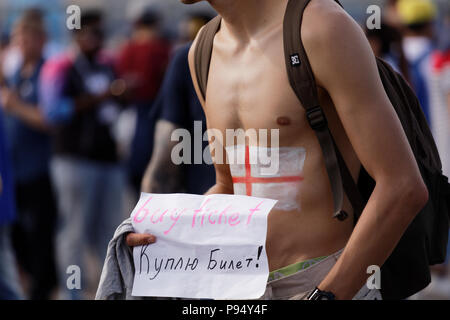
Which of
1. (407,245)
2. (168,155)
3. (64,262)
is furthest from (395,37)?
(407,245)

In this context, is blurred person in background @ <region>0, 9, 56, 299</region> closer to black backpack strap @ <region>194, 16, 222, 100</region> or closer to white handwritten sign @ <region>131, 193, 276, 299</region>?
black backpack strap @ <region>194, 16, 222, 100</region>

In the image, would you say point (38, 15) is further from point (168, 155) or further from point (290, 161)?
point (290, 161)

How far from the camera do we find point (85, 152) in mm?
7309

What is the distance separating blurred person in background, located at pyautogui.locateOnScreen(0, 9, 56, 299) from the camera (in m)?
7.17

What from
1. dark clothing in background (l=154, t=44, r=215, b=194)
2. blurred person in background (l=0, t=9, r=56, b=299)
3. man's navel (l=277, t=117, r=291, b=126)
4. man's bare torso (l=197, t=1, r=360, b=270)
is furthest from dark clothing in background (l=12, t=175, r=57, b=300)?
man's navel (l=277, t=117, r=291, b=126)

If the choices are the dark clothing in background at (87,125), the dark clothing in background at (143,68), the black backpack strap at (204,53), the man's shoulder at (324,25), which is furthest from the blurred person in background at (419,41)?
the man's shoulder at (324,25)

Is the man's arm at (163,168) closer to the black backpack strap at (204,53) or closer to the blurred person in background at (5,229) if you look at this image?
the blurred person in background at (5,229)

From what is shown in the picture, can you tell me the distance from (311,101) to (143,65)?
6.03 metres

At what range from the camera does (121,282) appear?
278 centimetres

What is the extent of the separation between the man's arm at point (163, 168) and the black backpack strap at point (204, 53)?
1514 mm

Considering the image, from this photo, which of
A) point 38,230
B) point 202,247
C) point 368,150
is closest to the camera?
point 368,150

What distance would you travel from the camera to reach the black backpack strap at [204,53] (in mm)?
2965

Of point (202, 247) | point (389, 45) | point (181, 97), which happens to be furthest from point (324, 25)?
point (389, 45)

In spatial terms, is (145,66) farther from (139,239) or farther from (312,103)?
(312,103)
